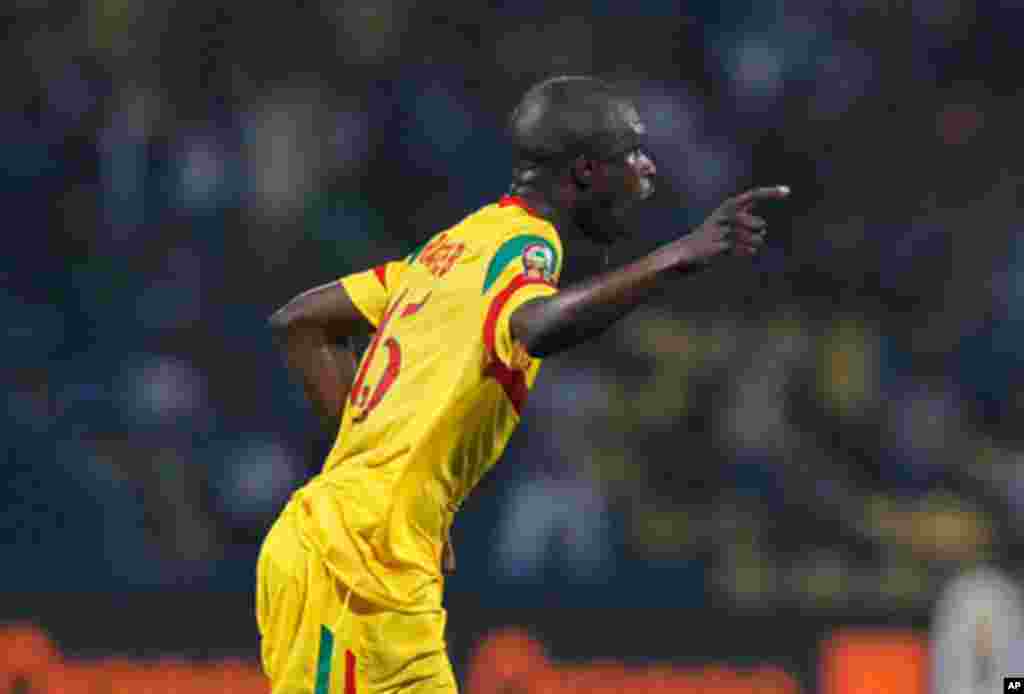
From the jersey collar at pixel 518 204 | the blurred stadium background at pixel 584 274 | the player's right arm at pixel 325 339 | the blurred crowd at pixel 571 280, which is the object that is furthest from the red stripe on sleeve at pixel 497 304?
the blurred crowd at pixel 571 280

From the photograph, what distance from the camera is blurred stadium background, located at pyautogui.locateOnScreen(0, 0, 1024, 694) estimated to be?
33.5 ft

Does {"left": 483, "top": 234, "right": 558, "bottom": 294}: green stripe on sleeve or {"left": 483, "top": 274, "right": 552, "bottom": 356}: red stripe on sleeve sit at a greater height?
{"left": 483, "top": 234, "right": 558, "bottom": 294}: green stripe on sleeve

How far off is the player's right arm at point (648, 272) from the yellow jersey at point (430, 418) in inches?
9.4

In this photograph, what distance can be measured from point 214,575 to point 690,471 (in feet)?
8.40

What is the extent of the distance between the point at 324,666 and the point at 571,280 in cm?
614

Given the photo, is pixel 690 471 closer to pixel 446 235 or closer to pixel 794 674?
pixel 794 674

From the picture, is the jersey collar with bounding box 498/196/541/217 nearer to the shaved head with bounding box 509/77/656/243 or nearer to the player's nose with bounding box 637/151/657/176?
the shaved head with bounding box 509/77/656/243

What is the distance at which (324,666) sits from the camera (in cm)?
498

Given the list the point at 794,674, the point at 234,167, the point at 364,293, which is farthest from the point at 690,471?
the point at 364,293

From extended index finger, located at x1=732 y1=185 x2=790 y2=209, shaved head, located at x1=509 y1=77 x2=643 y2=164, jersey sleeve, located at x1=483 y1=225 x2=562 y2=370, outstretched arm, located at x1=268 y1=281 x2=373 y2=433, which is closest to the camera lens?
extended index finger, located at x1=732 y1=185 x2=790 y2=209

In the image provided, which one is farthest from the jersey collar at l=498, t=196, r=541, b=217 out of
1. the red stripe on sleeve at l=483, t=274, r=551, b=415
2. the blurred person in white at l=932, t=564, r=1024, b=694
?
the blurred person in white at l=932, t=564, r=1024, b=694

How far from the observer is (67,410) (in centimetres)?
1042

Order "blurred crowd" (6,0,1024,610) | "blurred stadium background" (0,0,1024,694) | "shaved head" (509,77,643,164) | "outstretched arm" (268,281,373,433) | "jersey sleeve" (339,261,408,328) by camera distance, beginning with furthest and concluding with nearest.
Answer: "blurred crowd" (6,0,1024,610)
"blurred stadium background" (0,0,1024,694)
"outstretched arm" (268,281,373,433)
"jersey sleeve" (339,261,408,328)
"shaved head" (509,77,643,164)

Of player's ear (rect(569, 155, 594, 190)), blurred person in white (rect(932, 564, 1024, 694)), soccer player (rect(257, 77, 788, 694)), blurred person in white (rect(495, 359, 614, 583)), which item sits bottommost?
blurred person in white (rect(932, 564, 1024, 694))
